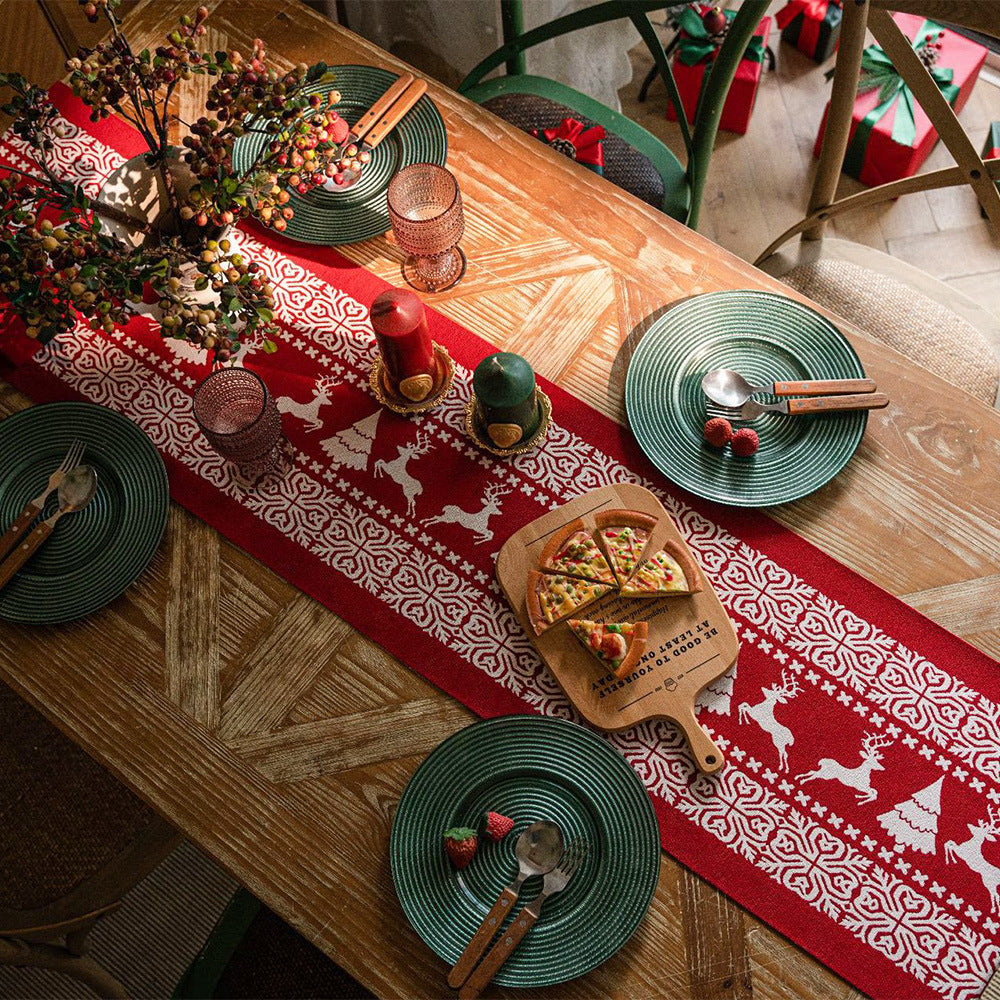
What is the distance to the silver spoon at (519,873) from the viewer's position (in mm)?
1083

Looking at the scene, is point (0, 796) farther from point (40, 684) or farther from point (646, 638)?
point (646, 638)

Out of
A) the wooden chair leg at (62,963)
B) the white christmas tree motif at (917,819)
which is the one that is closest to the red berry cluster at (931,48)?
the white christmas tree motif at (917,819)

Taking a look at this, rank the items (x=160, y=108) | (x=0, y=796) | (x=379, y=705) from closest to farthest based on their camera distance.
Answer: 1. (x=379, y=705)
2. (x=160, y=108)
3. (x=0, y=796)

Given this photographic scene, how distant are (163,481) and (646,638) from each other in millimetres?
689

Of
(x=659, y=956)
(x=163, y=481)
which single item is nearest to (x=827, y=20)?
(x=163, y=481)

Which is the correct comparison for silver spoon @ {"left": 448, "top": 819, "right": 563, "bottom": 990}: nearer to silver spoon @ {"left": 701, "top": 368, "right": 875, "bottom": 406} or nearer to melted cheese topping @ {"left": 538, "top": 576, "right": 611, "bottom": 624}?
melted cheese topping @ {"left": 538, "top": 576, "right": 611, "bottom": 624}

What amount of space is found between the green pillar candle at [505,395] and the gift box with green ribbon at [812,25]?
199 centimetres

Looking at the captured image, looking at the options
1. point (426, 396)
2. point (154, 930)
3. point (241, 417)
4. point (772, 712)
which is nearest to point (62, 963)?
point (154, 930)

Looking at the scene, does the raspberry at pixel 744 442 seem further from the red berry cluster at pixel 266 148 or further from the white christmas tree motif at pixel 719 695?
the red berry cluster at pixel 266 148

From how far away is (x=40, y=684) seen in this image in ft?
4.04

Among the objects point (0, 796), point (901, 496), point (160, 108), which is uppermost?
point (901, 496)

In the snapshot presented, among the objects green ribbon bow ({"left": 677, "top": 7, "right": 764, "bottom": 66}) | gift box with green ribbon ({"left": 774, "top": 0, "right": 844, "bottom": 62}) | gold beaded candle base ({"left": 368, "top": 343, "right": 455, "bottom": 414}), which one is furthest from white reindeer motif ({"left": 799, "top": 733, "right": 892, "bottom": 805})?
gift box with green ribbon ({"left": 774, "top": 0, "right": 844, "bottom": 62})

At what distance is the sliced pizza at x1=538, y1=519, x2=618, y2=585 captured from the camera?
1.23 meters

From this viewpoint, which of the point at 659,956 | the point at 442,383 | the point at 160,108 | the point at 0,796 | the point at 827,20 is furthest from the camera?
the point at 827,20
